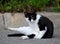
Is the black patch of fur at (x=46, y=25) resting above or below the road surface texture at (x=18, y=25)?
above

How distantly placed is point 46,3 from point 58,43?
3091mm

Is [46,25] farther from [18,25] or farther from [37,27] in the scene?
[18,25]

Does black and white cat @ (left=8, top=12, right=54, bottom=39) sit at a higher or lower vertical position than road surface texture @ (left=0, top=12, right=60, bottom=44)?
higher

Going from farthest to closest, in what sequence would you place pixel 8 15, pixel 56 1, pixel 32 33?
pixel 56 1 < pixel 8 15 < pixel 32 33

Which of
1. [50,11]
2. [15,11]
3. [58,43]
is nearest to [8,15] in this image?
[15,11]

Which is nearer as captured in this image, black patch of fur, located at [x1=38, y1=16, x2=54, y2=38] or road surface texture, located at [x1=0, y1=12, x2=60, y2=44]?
road surface texture, located at [x1=0, y1=12, x2=60, y2=44]

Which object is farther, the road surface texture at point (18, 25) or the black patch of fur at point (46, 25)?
the black patch of fur at point (46, 25)

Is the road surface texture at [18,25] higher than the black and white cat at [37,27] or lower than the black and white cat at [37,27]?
lower

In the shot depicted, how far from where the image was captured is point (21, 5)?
10.6m

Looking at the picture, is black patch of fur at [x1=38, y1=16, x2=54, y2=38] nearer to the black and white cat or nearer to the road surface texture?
the black and white cat

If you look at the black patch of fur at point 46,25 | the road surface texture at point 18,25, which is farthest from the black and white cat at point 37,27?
the road surface texture at point 18,25

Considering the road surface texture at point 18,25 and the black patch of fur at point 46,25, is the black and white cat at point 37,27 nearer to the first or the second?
the black patch of fur at point 46,25

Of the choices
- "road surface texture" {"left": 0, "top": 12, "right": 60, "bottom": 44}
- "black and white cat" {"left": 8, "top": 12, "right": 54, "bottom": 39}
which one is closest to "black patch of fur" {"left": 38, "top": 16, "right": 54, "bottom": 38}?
"black and white cat" {"left": 8, "top": 12, "right": 54, "bottom": 39}

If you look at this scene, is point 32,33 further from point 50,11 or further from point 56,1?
point 56,1
